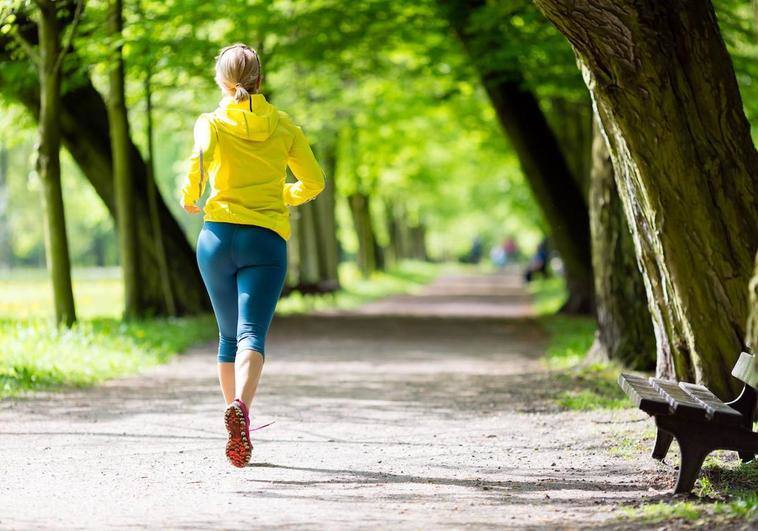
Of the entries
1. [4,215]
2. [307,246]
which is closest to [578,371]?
[307,246]

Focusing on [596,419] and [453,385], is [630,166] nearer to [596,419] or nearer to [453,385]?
[596,419]

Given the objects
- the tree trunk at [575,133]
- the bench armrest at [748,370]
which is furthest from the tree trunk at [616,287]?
the tree trunk at [575,133]

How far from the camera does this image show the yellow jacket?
589 centimetres

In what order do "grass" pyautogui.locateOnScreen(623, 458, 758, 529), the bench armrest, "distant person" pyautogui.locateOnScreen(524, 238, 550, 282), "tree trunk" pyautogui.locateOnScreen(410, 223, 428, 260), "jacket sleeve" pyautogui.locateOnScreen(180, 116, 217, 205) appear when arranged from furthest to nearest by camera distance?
"tree trunk" pyautogui.locateOnScreen(410, 223, 428, 260) < "distant person" pyautogui.locateOnScreen(524, 238, 550, 282) < "jacket sleeve" pyautogui.locateOnScreen(180, 116, 217, 205) < the bench armrest < "grass" pyautogui.locateOnScreen(623, 458, 758, 529)

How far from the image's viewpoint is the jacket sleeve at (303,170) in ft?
20.1

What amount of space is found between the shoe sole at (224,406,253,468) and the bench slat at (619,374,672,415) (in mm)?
1853

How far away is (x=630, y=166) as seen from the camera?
687 centimetres

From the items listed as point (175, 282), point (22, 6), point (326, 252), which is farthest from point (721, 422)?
point (326, 252)

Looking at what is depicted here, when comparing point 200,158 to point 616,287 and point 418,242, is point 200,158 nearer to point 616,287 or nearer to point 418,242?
point 616,287

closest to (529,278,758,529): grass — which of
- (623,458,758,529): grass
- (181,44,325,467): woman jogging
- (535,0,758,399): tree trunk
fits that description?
(623,458,758,529): grass

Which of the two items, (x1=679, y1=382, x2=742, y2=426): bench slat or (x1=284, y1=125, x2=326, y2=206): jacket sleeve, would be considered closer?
(x1=679, y1=382, x2=742, y2=426): bench slat

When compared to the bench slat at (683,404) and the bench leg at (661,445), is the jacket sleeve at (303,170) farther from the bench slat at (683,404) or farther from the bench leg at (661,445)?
the bench leg at (661,445)

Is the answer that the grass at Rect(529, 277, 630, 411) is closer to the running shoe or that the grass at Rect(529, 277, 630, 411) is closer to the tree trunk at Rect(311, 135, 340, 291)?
the running shoe

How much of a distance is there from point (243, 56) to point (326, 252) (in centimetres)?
2120
